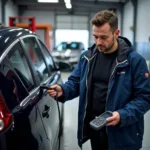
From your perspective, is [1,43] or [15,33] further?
[15,33]

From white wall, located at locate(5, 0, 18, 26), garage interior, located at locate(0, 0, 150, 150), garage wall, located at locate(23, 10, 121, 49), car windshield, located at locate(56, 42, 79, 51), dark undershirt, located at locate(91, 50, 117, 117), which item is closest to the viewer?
dark undershirt, located at locate(91, 50, 117, 117)

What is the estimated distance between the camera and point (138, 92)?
1854 millimetres

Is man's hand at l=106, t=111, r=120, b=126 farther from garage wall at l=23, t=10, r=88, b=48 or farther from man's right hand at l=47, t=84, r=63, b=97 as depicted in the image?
garage wall at l=23, t=10, r=88, b=48

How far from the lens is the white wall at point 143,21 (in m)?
12.7

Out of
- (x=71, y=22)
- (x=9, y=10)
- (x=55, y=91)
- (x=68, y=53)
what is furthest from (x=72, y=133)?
(x=71, y=22)

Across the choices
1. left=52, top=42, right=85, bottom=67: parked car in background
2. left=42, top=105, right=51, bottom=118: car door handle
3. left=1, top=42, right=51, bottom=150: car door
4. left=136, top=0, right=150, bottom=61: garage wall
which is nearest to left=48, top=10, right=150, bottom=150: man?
left=42, top=105, right=51, bottom=118: car door handle

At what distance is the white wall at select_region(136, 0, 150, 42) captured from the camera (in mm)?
12734

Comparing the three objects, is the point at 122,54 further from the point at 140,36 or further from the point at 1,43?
the point at 140,36

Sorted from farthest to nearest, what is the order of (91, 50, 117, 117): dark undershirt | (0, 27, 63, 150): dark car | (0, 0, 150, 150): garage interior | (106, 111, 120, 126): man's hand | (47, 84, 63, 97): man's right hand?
(0, 0, 150, 150): garage interior, (47, 84, 63, 97): man's right hand, (91, 50, 117, 117): dark undershirt, (106, 111, 120, 126): man's hand, (0, 27, 63, 150): dark car

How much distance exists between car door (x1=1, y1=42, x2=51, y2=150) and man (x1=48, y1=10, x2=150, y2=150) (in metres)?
0.29

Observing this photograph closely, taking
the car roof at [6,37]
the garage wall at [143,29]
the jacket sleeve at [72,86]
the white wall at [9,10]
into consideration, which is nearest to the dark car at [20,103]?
the car roof at [6,37]

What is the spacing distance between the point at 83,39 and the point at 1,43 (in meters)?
18.4

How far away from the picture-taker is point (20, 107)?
164 cm

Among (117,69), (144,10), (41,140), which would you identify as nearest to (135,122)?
(117,69)
